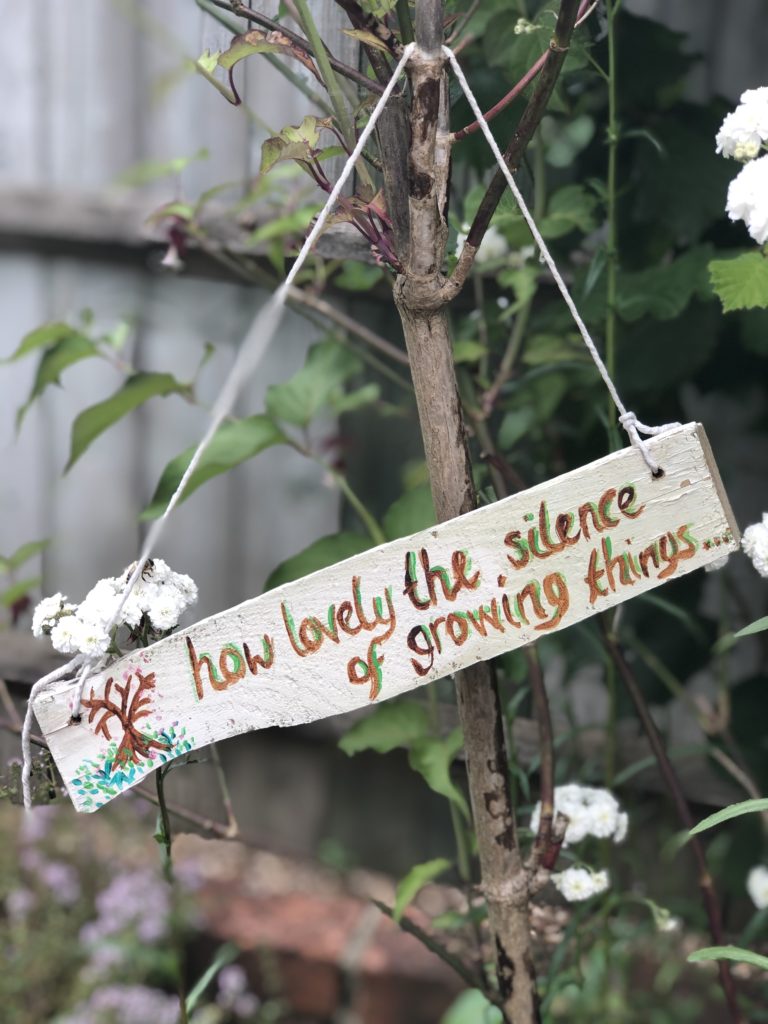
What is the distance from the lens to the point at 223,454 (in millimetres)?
1107

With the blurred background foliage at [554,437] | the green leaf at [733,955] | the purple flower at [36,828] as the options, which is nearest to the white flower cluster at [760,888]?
the blurred background foliage at [554,437]

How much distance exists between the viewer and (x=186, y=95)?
1472 mm

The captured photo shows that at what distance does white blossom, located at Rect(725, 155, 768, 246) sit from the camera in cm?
70

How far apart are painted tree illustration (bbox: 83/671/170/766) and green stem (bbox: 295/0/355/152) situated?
407 millimetres

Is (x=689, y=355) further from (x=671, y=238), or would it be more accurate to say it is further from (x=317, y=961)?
(x=317, y=961)

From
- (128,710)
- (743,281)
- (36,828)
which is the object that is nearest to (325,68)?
(743,281)

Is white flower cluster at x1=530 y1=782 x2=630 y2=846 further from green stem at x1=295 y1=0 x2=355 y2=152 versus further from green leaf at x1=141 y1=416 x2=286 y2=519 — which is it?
green stem at x1=295 y1=0 x2=355 y2=152

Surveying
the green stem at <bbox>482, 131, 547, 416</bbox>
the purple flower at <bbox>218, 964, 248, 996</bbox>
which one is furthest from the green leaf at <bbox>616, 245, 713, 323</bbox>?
the purple flower at <bbox>218, 964, 248, 996</bbox>

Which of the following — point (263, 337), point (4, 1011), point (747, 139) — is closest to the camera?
point (263, 337)

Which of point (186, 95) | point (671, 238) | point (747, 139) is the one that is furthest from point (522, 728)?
point (186, 95)

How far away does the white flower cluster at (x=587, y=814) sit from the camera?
3.24 ft

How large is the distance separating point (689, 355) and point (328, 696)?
73 centimetres

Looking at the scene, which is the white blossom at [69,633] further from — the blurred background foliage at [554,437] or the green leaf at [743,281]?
the green leaf at [743,281]

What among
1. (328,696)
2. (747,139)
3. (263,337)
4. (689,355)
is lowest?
(328,696)
